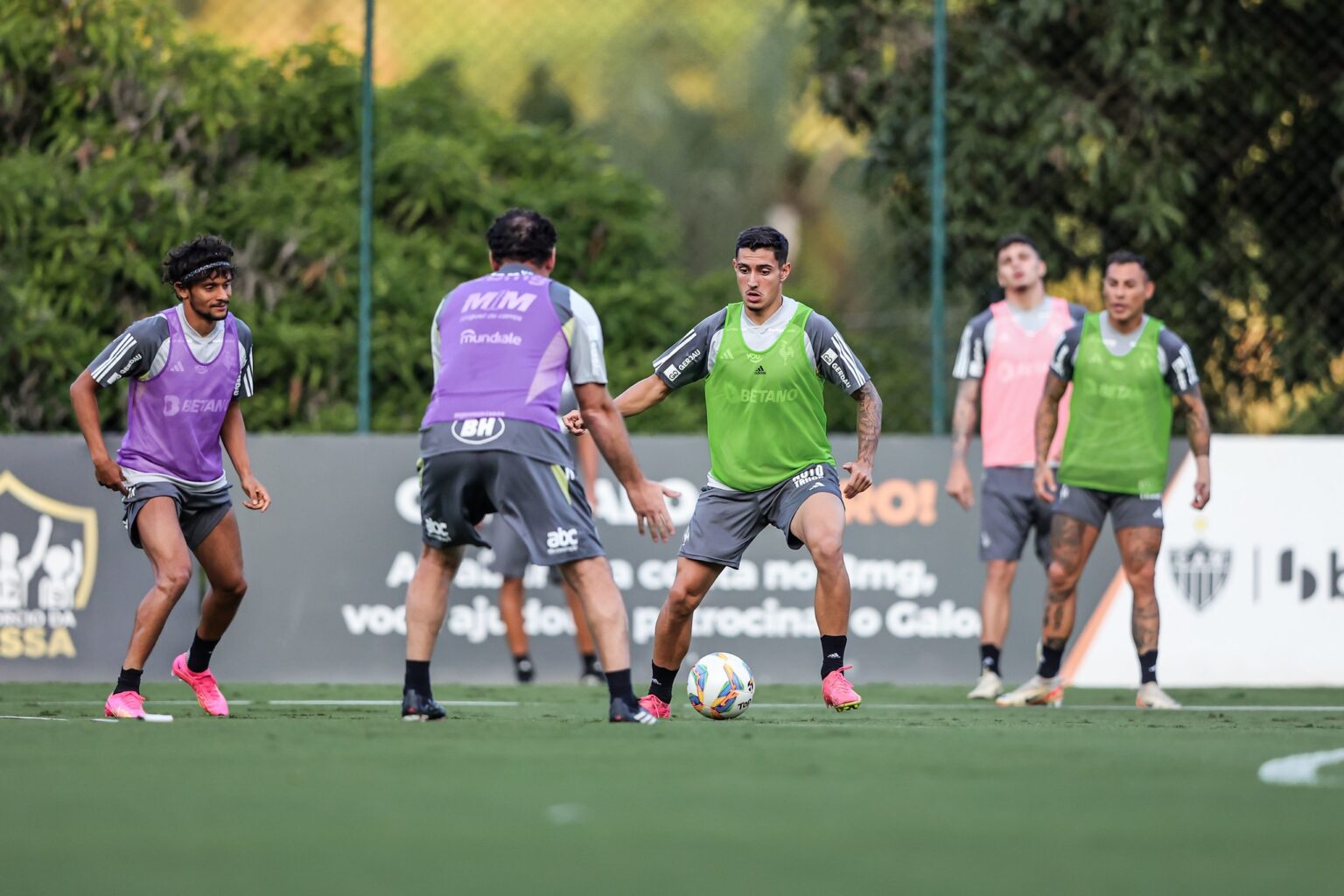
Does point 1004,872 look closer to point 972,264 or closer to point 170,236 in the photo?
point 972,264

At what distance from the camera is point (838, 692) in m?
8.03

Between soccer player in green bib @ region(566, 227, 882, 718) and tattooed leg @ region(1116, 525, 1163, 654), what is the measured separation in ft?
6.72

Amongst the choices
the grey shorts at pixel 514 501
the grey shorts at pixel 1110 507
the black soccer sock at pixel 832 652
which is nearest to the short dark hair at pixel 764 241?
the grey shorts at pixel 514 501

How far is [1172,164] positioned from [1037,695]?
204 inches

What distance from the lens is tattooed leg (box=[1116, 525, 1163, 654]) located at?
9.61 m

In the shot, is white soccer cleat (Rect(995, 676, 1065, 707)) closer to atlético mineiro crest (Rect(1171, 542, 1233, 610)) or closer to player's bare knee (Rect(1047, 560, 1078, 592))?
player's bare knee (Rect(1047, 560, 1078, 592))

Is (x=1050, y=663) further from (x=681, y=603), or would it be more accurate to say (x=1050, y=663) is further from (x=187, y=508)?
(x=187, y=508)

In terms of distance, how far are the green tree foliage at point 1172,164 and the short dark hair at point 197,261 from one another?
19.8 feet

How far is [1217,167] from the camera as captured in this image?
13.4m

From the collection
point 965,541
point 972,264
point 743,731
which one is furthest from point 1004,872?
point 972,264

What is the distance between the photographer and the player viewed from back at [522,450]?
7.20 metres

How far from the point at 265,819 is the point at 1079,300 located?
31.9 ft

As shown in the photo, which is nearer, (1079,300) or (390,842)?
(390,842)

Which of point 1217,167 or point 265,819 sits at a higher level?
point 1217,167
